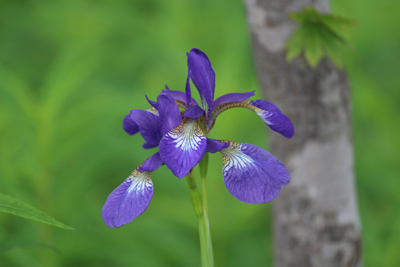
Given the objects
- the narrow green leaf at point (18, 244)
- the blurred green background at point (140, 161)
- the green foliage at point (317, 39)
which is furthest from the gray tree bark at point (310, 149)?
the narrow green leaf at point (18, 244)

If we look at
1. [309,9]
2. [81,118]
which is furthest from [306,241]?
[81,118]

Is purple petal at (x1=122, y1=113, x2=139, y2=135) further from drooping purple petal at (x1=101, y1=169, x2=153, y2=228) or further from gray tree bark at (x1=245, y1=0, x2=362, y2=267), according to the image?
gray tree bark at (x1=245, y1=0, x2=362, y2=267)

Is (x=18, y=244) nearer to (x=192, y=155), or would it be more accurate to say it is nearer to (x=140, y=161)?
(x=192, y=155)

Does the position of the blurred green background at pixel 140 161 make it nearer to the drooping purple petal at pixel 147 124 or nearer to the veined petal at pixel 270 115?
the drooping purple petal at pixel 147 124

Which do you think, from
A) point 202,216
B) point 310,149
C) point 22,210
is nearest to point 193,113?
point 202,216

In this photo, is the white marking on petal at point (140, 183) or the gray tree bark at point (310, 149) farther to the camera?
the gray tree bark at point (310, 149)

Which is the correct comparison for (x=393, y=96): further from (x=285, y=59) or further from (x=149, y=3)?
(x=149, y=3)
